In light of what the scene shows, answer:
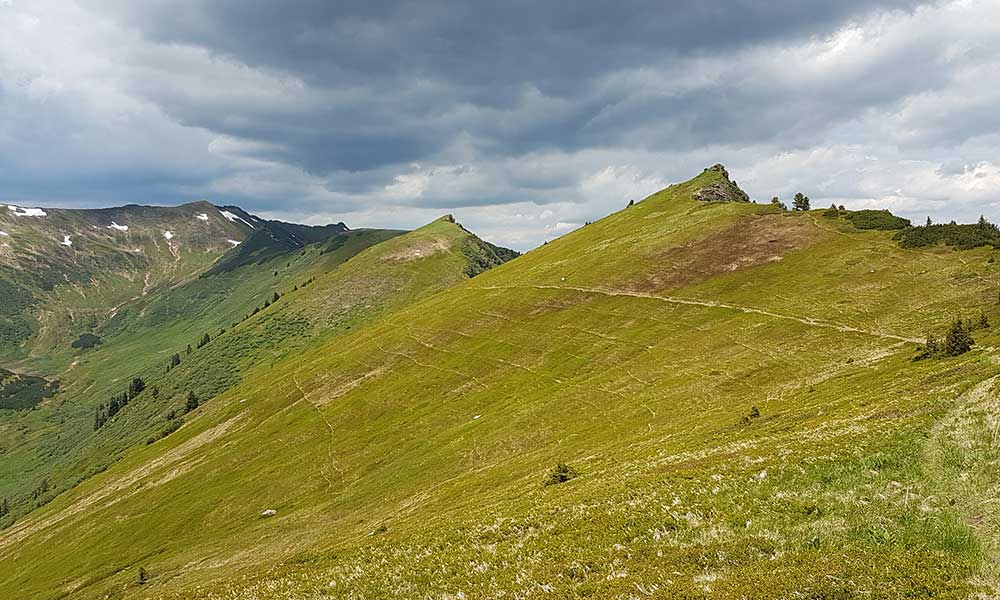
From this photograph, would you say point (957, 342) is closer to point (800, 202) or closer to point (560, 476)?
point (560, 476)

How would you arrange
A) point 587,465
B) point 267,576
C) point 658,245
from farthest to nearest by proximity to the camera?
1. point 658,245
2. point 587,465
3. point 267,576

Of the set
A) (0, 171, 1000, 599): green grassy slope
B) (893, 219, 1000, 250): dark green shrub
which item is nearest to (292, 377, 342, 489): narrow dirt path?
(0, 171, 1000, 599): green grassy slope

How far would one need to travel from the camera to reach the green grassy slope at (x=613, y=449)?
18406 mm

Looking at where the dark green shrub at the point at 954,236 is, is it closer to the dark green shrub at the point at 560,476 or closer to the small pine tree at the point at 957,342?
the small pine tree at the point at 957,342

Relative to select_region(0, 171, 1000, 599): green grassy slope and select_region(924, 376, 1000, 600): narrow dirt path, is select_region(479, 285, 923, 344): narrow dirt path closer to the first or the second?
select_region(0, 171, 1000, 599): green grassy slope

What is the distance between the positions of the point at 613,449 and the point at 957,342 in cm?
3324

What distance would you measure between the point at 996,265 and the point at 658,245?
76.6 m

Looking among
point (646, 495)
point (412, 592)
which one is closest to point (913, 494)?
point (646, 495)

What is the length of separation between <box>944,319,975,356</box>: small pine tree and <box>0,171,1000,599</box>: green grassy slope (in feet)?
4.37

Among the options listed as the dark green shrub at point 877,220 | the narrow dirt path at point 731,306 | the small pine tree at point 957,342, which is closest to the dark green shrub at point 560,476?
the small pine tree at point 957,342

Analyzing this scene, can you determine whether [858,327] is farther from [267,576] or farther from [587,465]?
[267,576]

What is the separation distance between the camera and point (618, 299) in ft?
383

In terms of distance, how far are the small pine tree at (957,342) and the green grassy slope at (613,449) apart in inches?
52.4

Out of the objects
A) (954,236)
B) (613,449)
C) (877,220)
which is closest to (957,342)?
(613,449)
